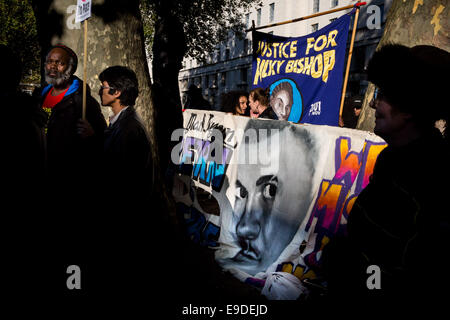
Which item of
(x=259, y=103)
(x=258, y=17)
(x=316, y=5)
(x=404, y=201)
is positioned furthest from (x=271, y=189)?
(x=258, y=17)

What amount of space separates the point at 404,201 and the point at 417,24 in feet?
8.95

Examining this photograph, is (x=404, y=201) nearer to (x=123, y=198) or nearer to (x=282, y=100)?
(x=123, y=198)

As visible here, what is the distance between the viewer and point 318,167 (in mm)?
3832

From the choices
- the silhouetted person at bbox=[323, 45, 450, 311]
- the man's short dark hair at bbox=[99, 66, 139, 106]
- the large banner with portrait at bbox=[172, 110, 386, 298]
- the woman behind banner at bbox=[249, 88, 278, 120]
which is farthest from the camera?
the woman behind banner at bbox=[249, 88, 278, 120]

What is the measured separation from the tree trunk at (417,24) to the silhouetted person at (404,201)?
207cm

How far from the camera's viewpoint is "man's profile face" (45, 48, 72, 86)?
3.83 m

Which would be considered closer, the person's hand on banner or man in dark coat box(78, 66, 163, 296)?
man in dark coat box(78, 66, 163, 296)

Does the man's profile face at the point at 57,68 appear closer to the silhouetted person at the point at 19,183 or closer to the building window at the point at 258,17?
the silhouetted person at the point at 19,183

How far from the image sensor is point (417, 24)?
3.60 metres

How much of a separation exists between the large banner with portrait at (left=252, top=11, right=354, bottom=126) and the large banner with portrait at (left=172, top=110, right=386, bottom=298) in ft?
4.43

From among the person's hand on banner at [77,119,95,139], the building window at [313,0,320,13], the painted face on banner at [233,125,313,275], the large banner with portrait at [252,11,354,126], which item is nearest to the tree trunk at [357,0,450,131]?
the painted face on banner at [233,125,313,275]

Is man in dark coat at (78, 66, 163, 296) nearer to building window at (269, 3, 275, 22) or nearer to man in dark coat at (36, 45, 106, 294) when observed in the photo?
man in dark coat at (36, 45, 106, 294)

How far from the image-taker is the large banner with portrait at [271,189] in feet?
11.9

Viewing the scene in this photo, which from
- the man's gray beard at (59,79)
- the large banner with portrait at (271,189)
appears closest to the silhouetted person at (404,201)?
the large banner with portrait at (271,189)
